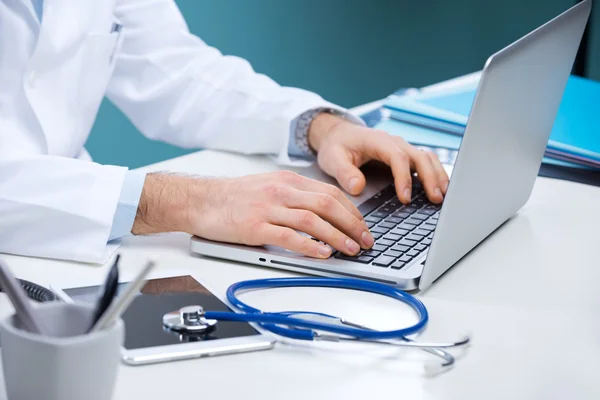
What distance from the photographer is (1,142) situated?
100 cm

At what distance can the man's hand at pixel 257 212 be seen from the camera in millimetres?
896

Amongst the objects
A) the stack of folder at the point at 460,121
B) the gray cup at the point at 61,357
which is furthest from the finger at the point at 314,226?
the stack of folder at the point at 460,121

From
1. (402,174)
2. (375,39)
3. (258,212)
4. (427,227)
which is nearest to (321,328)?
(258,212)

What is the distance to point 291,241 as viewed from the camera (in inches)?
34.9

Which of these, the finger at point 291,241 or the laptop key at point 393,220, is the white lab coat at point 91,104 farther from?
the laptop key at point 393,220

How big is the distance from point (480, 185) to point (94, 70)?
0.60 metres

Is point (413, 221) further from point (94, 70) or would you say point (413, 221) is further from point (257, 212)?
point (94, 70)

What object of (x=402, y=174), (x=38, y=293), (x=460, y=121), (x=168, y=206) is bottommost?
(x=38, y=293)

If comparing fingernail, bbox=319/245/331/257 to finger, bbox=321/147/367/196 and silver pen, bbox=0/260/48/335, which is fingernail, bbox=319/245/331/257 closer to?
finger, bbox=321/147/367/196

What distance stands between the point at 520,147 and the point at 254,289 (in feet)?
1.18

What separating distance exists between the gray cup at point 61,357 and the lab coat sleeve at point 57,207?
1.10 ft

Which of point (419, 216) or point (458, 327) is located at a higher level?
point (419, 216)

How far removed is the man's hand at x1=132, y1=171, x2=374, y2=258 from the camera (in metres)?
0.90

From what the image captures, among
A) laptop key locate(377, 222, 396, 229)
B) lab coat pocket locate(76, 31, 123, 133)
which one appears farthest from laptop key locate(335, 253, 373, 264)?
lab coat pocket locate(76, 31, 123, 133)
